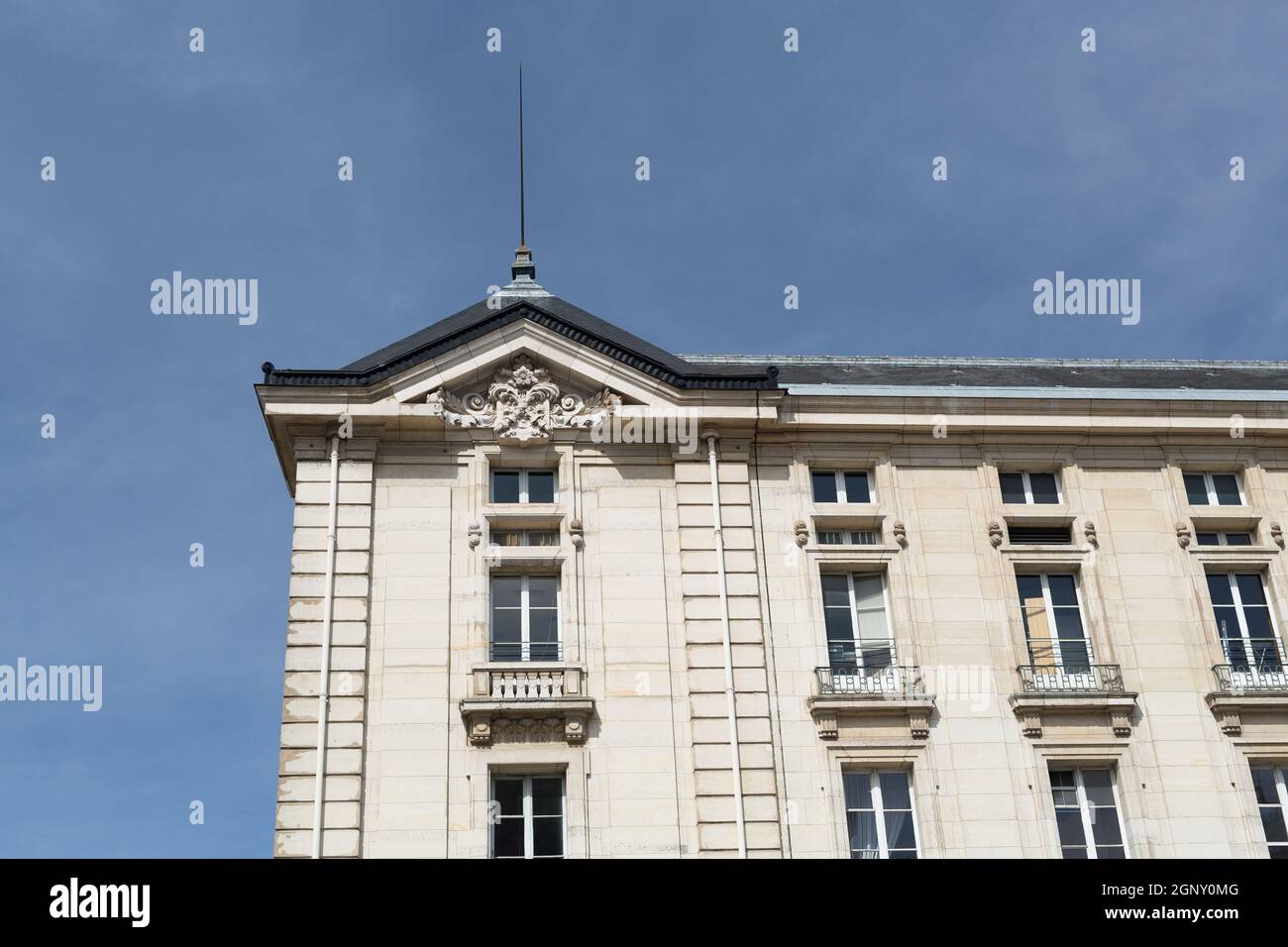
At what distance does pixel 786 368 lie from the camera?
32.5 meters

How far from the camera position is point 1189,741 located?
83.9ft

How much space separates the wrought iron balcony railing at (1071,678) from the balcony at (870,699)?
5.74 feet

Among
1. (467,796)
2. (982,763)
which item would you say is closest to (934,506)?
(982,763)

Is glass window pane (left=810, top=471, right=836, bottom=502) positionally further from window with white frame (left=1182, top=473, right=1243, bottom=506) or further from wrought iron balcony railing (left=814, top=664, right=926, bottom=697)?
window with white frame (left=1182, top=473, right=1243, bottom=506)

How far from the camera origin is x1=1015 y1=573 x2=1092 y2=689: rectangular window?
2612 centimetres

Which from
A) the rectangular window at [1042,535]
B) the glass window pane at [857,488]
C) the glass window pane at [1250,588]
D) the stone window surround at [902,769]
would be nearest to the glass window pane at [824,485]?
the glass window pane at [857,488]

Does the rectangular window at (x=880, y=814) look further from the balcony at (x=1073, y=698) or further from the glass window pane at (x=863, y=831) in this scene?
the balcony at (x=1073, y=698)

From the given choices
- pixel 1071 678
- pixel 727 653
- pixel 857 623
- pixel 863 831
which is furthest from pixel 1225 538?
pixel 727 653

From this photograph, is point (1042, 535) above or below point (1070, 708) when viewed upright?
above

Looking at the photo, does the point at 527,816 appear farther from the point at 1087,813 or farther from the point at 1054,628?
the point at 1054,628

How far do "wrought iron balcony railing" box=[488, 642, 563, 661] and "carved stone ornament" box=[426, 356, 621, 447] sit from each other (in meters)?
3.71

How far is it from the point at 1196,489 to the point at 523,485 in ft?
40.2

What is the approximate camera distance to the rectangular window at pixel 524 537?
2666cm

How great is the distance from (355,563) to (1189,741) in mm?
14005
